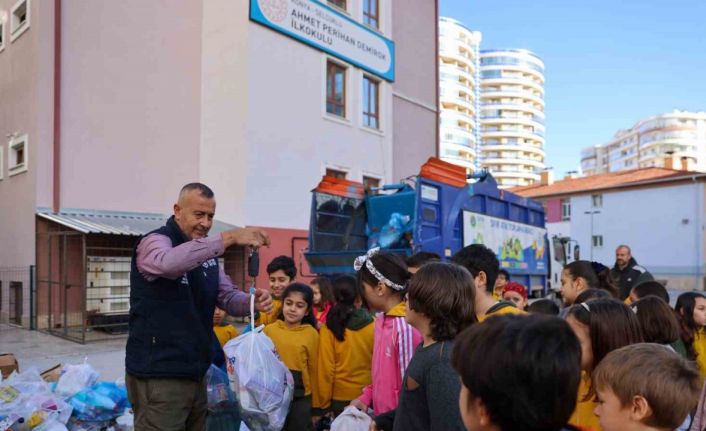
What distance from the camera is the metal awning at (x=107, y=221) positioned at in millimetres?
11273

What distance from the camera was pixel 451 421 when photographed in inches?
84.0

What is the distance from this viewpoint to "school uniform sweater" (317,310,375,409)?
3934 mm

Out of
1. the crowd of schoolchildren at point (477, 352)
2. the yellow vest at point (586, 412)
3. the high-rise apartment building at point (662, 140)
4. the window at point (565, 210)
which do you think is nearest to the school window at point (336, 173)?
the crowd of schoolchildren at point (477, 352)

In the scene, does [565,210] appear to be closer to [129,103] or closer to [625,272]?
[129,103]

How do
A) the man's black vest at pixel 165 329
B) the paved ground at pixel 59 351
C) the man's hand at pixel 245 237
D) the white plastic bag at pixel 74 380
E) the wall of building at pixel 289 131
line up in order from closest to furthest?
the man's hand at pixel 245 237
the man's black vest at pixel 165 329
the white plastic bag at pixel 74 380
the paved ground at pixel 59 351
the wall of building at pixel 289 131

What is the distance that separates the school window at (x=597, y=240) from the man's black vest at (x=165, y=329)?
4231 cm

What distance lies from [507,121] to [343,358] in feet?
349

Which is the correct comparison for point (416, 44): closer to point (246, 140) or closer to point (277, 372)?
point (246, 140)

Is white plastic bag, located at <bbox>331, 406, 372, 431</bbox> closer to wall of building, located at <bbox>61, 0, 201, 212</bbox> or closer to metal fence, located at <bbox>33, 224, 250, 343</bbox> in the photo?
metal fence, located at <bbox>33, 224, 250, 343</bbox>

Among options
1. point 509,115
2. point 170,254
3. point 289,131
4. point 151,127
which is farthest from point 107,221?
point 509,115

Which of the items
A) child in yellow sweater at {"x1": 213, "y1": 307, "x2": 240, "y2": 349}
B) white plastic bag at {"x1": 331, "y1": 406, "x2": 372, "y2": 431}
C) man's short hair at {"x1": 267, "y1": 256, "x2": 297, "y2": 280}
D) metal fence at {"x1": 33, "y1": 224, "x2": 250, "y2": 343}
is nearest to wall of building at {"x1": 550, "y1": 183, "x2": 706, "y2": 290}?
metal fence at {"x1": 33, "y1": 224, "x2": 250, "y2": 343}

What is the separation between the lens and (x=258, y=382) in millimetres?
3529

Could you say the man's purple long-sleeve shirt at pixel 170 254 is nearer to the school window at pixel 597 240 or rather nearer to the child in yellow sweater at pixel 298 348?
the child in yellow sweater at pixel 298 348

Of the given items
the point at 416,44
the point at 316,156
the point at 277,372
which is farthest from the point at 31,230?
the point at 416,44
